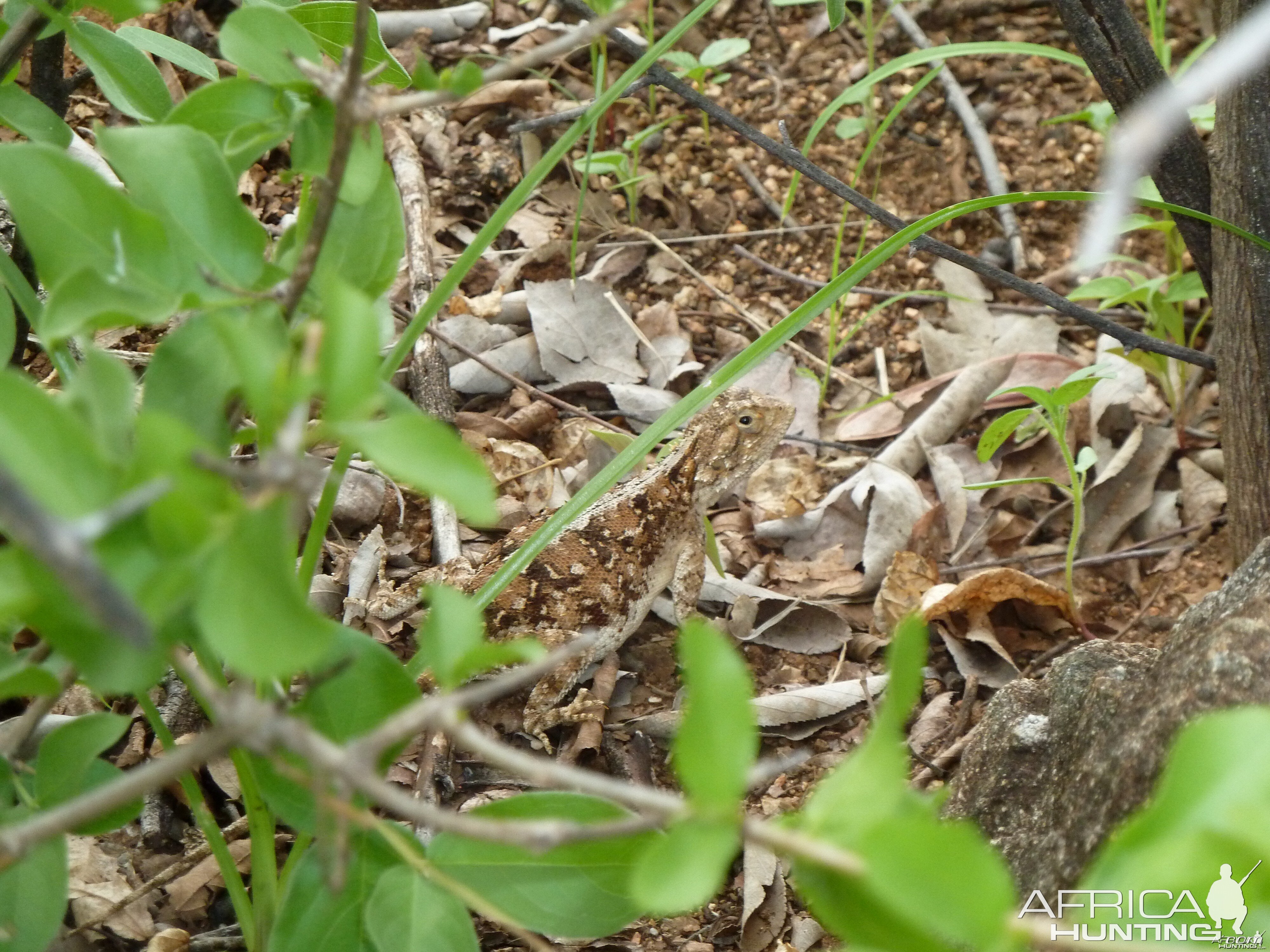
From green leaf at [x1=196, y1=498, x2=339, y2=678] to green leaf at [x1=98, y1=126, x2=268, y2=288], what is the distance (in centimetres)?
59

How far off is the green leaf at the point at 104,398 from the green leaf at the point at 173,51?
1.35 metres

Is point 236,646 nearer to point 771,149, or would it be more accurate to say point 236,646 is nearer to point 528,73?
point 771,149

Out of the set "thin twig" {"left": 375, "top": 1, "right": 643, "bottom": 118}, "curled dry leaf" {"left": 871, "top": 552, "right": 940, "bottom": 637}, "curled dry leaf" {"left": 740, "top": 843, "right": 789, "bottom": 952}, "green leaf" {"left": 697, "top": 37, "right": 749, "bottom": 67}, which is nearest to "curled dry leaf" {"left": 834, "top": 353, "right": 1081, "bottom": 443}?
"curled dry leaf" {"left": 871, "top": 552, "right": 940, "bottom": 637}

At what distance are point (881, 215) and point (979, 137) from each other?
284 cm

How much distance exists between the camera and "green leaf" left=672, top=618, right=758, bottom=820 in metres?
1.02

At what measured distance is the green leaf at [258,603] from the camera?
101 centimetres

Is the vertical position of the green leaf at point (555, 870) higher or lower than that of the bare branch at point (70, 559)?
lower

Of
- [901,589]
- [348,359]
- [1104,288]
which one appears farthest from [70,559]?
[1104,288]

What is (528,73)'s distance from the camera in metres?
5.82

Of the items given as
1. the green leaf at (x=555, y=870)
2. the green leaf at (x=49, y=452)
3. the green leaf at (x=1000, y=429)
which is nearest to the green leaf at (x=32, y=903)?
the green leaf at (x=555, y=870)

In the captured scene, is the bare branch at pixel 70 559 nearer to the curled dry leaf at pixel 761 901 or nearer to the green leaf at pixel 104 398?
the green leaf at pixel 104 398

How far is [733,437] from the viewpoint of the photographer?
14.9 ft

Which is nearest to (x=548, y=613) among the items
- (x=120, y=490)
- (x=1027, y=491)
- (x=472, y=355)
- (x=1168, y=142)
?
(x=472, y=355)

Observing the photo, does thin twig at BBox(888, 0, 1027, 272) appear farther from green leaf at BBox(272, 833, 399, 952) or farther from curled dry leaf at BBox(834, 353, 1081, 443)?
green leaf at BBox(272, 833, 399, 952)
